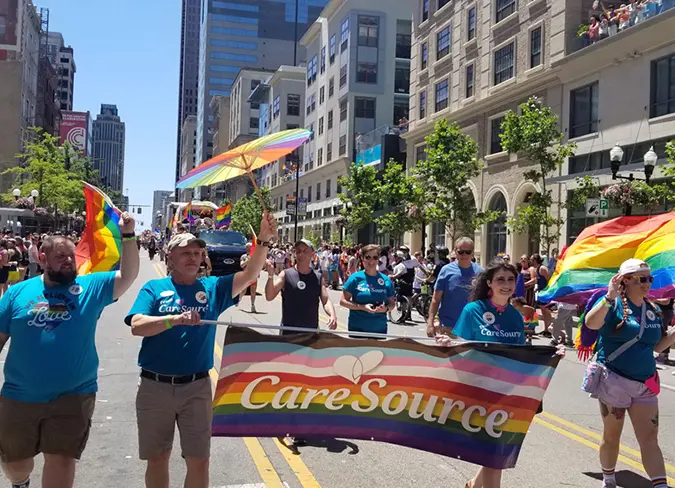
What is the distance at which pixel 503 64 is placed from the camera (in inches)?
1191

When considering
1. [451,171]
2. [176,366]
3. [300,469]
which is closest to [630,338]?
[300,469]

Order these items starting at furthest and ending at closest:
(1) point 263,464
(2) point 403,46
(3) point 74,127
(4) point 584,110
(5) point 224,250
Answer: (3) point 74,127
(2) point 403,46
(5) point 224,250
(4) point 584,110
(1) point 263,464

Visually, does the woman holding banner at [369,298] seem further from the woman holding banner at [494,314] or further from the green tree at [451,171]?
the green tree at [451,171]

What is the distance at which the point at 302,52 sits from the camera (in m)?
156

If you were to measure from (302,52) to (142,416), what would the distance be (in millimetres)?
158549

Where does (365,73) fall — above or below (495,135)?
above

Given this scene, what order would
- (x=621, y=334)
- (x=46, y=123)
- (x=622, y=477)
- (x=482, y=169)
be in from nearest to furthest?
(x=621, y=334) → (x=622, y=477) → (x=482, y=169) → (x=46, y=123)

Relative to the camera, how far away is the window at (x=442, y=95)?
35.8 meters

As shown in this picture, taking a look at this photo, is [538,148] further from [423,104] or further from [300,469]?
[300,469]

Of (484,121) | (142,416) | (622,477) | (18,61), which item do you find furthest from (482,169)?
(18,61)

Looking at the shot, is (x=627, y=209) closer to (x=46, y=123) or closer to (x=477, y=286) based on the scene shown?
(x=477, y=286)

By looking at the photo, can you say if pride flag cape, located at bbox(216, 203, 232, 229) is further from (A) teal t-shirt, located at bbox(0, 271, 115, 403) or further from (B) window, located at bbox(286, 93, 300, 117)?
(B) window, located at bbox(286, 93, 300, 117)

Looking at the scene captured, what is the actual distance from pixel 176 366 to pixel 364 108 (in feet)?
169

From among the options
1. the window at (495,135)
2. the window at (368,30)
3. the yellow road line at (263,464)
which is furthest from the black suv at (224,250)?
the window at (368,30)
